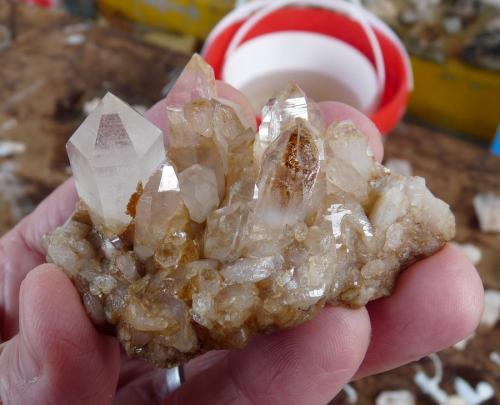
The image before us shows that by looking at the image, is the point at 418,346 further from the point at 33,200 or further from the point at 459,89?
the point at 459,89

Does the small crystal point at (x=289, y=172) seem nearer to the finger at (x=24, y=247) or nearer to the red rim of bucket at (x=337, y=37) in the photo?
the finger at (x=24, y=247)

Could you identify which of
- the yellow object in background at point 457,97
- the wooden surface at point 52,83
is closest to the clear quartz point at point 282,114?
the wooden surface at point 52,83

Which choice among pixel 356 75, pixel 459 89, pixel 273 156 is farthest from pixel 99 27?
pixel 273 156

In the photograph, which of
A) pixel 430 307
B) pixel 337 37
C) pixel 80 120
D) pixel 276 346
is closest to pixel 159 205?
pixel 276 346

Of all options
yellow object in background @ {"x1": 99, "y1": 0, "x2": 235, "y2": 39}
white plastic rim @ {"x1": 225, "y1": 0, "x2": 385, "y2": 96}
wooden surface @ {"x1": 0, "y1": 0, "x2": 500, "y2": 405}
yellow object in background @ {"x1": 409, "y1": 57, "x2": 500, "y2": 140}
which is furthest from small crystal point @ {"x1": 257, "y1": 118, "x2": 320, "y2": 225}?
yellow object in background @ {"x1": 99, "y1": 0, "x2": 235, "y2": 39}

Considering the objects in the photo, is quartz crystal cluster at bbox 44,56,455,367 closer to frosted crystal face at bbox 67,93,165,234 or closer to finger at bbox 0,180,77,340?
frosted crystal face at bbox 67,93,165,234

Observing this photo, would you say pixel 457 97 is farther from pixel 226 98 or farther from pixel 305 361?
pixel 305 361
